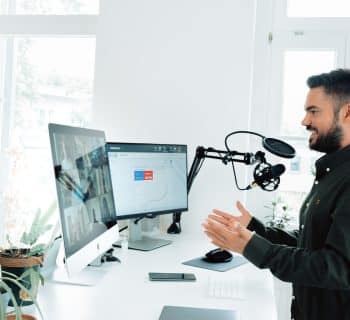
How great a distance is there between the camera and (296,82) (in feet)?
9.29

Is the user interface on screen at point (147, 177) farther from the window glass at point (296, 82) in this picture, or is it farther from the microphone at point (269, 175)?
the window glass at point (296, 82)

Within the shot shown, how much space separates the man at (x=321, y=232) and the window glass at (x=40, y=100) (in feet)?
5.98

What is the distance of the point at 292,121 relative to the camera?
9.32 ft

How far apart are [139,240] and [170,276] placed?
2.20 feet

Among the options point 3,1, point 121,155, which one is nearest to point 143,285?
point 121,155

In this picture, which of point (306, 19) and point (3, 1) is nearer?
point (306, 19)

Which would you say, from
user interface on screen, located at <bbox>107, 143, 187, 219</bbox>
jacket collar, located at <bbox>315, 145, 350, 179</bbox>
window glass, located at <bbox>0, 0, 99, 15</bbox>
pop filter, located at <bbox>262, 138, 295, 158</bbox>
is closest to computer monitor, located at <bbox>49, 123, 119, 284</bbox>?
user interface on screen, located at <bbox>107, 143, 187, 219</bbox>

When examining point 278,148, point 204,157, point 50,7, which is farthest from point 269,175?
point 50,7

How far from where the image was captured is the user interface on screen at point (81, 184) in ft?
4.30

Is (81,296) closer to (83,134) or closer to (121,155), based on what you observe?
(83,134)

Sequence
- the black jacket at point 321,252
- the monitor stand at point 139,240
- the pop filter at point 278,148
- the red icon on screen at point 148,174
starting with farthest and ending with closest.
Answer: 1. the red icon on screen at point 148,174
2. the monitor stand at point 139,240
3. the pop filter at point 278,148
4. the black jacket at point 321,252

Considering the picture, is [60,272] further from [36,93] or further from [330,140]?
[36,93]

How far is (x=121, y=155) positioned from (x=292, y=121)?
4.05 feet

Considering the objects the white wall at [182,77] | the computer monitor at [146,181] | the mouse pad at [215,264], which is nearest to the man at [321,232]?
the mouse pad at [215,264]
